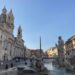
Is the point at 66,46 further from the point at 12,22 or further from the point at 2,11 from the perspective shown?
the point at 2,11

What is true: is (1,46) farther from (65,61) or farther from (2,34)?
(65,61)

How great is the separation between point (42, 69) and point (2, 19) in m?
73.4

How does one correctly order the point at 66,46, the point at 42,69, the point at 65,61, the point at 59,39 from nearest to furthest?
the point at 42,69 → the point at 65,61 → the point at 59,39 → the point at 66,46

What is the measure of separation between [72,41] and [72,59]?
43.1 metres

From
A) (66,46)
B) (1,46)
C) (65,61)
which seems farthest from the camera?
(66,46)

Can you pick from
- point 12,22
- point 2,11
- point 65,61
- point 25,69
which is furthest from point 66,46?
point 25,69

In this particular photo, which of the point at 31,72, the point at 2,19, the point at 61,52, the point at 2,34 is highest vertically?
the point at 2,19

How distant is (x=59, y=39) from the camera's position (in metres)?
121

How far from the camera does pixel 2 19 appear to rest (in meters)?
122

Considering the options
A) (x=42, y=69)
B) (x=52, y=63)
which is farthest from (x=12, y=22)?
(x=42, y=69)

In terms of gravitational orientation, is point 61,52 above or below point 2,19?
below

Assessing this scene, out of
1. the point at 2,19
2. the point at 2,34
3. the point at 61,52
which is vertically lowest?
the point at 61,52

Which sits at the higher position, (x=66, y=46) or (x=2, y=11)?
(x=2, y=11)

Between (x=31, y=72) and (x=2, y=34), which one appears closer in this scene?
(x=31, y=72)
